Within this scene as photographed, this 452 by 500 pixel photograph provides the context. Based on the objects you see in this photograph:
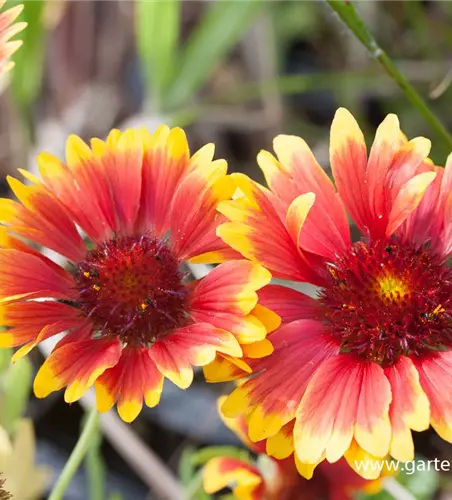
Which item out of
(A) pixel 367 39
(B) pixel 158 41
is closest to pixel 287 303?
(A) pixel 367 39

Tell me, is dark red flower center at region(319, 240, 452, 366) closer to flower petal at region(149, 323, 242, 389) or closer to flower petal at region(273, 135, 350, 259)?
flower petal at region(273, 135, 350, 259)

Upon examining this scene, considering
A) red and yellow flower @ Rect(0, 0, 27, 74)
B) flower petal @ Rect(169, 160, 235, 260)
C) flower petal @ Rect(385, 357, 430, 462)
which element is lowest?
flower petal @ Rect(385, 357, 430, 462)

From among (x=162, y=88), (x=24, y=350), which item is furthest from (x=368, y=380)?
(x=162, y=88)

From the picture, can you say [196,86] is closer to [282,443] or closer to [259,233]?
[259,233]

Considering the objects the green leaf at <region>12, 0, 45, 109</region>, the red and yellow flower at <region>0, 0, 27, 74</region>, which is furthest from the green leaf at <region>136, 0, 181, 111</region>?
the red and yellow flower at <region>0, 0, 27, 74</region>

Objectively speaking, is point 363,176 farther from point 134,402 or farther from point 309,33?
point 309,33
